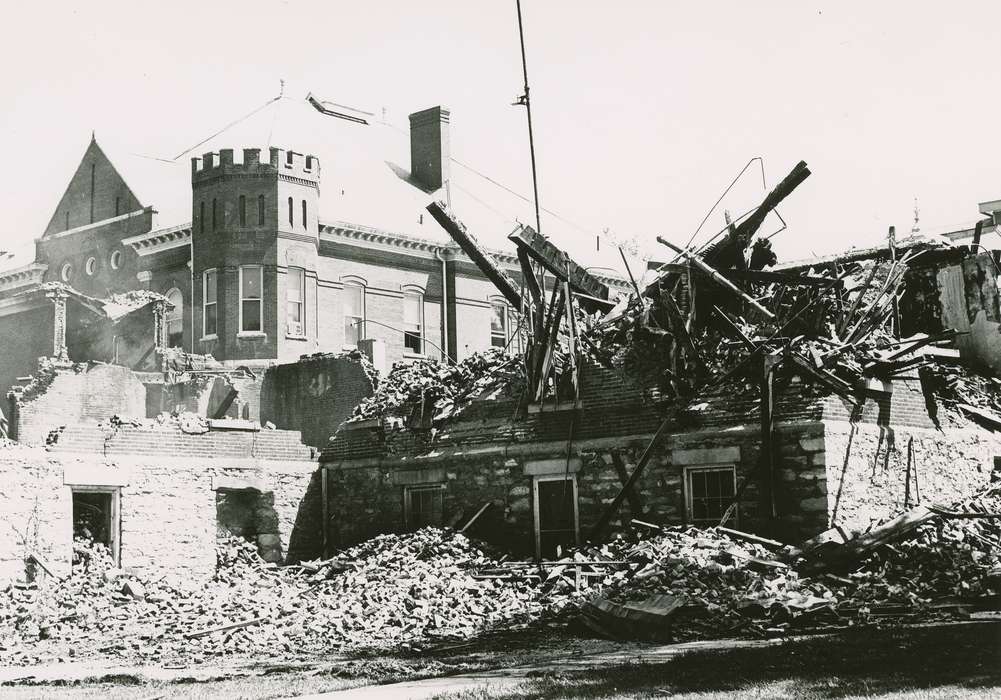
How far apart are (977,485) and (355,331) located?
25139 millimetres

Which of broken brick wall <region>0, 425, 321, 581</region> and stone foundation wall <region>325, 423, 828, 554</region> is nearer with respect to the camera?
stone foundation wall <region>325, 423, 828, 554</region>

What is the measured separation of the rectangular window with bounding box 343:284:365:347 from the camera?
39375 millimetres

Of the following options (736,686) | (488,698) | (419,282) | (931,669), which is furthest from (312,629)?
(419,282)

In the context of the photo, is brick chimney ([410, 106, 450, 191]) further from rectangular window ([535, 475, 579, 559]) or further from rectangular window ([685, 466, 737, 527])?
rectangular window ([685, 466, 737, 527])

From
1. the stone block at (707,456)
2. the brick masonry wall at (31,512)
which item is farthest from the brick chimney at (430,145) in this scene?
the stone block at (707,456)

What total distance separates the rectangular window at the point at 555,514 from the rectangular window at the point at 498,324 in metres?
24.0

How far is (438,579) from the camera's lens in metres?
18.0

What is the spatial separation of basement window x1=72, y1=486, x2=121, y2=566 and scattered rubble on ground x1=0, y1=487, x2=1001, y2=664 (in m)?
0.33

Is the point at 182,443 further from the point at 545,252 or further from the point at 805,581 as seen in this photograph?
the point at 805,581

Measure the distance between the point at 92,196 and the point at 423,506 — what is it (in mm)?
31269

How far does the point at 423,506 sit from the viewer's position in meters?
22.1

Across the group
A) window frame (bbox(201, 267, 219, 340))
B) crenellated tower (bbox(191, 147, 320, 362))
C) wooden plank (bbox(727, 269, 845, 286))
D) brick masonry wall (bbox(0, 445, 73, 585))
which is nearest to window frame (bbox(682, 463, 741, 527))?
wooden plank (bbox(727, 269, 845, 286))

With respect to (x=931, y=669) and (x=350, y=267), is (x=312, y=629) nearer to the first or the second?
(x=931, y=669)

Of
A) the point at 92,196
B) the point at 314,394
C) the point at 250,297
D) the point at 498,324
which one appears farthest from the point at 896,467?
the point at 92,196
